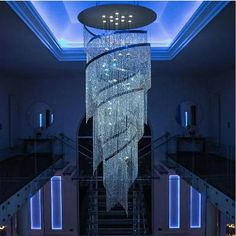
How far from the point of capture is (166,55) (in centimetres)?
732

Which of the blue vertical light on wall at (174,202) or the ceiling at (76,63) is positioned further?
the blue vertical light on wall at (174,202)

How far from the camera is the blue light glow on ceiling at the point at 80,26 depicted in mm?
4539

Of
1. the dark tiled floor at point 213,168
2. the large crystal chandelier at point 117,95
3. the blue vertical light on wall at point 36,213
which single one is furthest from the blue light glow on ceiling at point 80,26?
the blue vertical light on wall at point 36,213

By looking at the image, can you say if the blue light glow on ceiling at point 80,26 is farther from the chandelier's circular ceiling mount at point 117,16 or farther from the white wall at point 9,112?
the white wall at point 9,112

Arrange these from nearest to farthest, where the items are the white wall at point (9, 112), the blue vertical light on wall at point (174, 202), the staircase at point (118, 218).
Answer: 1. the staircase at point (118, 218)
2. the white wall at point (9, 112)
3. the blue vertical light on wall at point (174, 202)

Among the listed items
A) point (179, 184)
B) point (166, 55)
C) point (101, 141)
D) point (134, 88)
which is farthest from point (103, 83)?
point (179, 184)

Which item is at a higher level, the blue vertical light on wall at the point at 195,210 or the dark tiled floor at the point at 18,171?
the dark tiled floor at the point at 18,171

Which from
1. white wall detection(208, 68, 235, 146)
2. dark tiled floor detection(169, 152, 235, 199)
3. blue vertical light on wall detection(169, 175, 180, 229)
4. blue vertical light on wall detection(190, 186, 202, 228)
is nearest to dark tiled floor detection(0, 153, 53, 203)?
dark tiled floor detection(169, 152, 235, 199)

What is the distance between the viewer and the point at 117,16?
4.59 meters

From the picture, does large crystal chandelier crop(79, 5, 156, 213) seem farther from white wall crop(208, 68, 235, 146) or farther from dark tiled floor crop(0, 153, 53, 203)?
white wall crop(208, 68, 235, 146)

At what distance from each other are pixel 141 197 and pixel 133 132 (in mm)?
2496

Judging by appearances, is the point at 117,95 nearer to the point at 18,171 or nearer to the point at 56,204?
the point at 18,171

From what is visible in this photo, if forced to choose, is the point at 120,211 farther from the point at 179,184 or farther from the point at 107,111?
the point at 107,111

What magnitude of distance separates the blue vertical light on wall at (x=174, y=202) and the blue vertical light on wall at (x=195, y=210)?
383 millimetres
